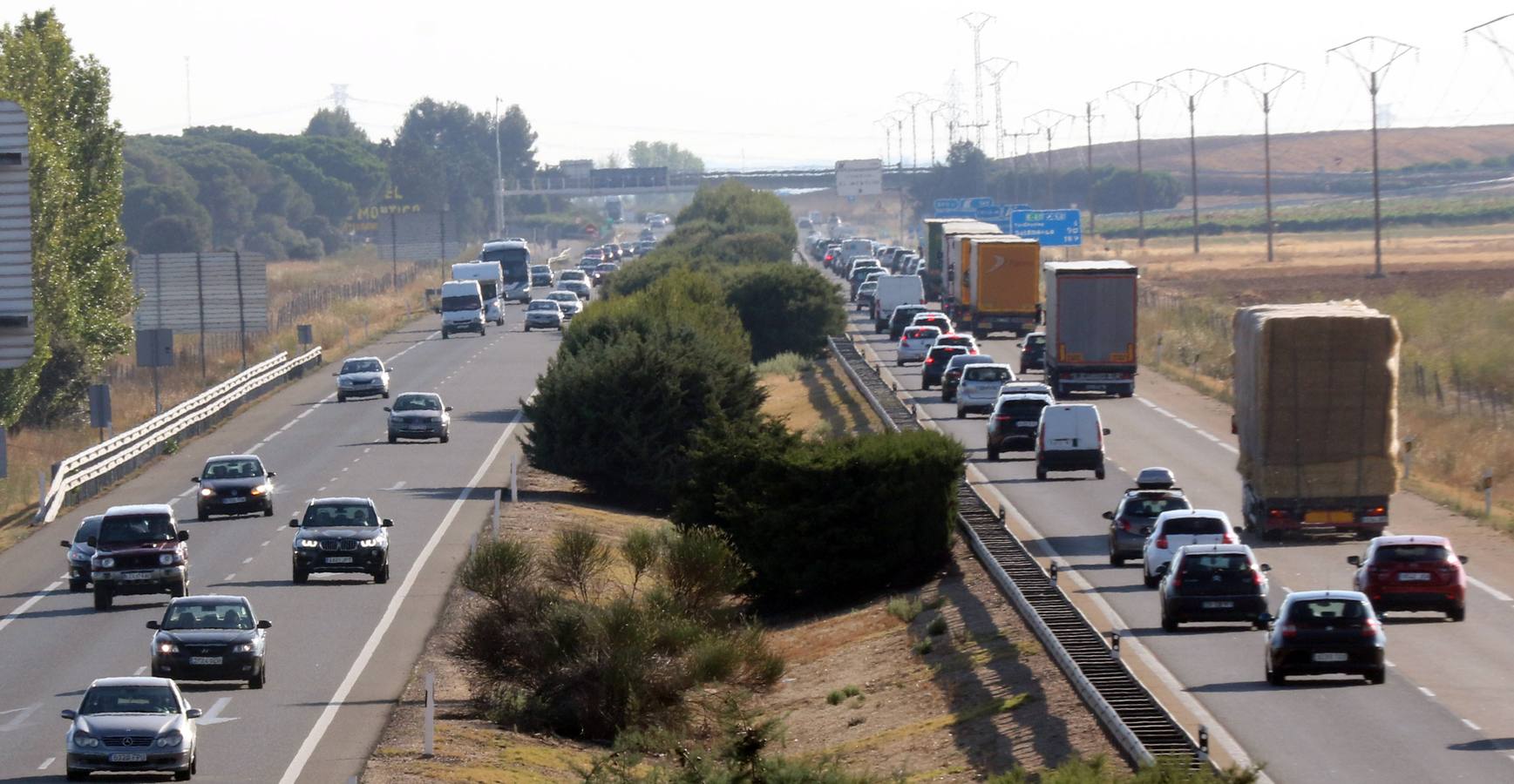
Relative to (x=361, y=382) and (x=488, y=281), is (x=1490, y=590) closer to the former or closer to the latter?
(x=361, y=382)

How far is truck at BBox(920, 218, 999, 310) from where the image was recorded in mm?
93688

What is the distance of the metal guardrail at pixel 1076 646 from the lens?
1961cm

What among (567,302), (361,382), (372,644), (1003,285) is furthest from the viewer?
(567,302)

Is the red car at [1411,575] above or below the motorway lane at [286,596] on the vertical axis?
above

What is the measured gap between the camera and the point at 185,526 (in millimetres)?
43625

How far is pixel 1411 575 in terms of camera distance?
29.2 metres

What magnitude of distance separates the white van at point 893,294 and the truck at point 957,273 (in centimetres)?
224

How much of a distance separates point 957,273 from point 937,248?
18080 mm

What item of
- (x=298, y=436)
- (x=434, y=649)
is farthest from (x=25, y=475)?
(x=434, y=649)

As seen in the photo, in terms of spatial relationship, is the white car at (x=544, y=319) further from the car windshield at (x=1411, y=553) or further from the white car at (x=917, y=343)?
the car windshield at (x=1411, y=553)

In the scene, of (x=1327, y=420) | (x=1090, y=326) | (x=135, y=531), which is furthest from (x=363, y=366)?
(x=1327, y=420)

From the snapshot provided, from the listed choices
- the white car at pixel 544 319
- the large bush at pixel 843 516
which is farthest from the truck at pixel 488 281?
the large bush at pixel 843 516

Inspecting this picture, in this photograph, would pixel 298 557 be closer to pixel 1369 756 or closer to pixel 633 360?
pixel 633 360

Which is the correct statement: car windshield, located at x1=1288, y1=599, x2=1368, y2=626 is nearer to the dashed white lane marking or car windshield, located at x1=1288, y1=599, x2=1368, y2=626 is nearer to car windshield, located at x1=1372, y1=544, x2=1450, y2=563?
car windshield, located at x1=1372, y1=544, x2=1450, y2=563
